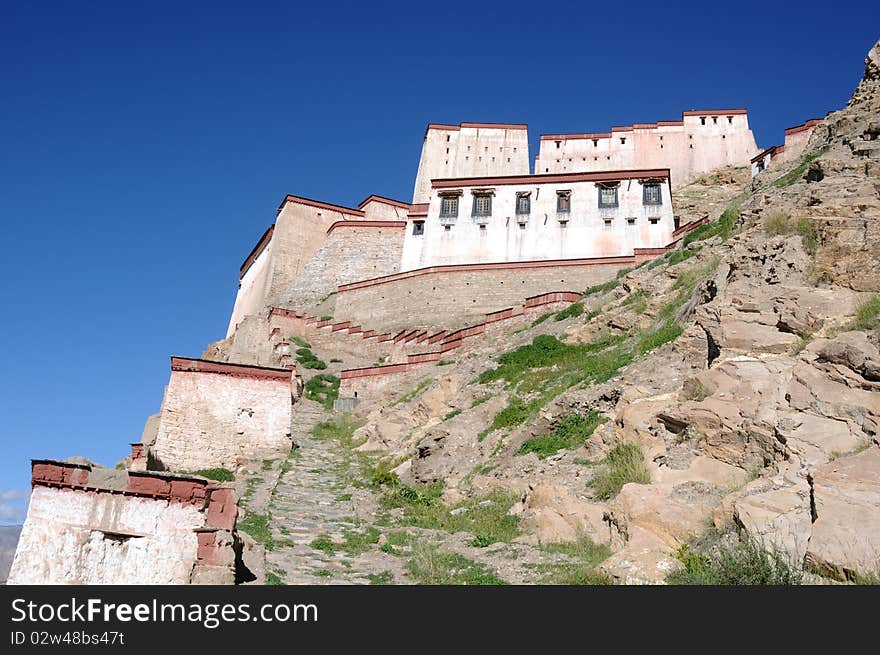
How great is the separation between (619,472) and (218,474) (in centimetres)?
1102

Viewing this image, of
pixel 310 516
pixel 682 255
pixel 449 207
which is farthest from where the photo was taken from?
pixel 449 207

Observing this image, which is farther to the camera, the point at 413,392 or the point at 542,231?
the point at 542,231

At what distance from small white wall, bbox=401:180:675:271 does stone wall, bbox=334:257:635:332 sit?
7.33ft

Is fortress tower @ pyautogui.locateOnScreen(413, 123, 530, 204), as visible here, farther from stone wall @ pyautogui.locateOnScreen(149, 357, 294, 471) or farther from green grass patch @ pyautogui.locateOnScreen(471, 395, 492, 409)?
green grass patch @ pyautogui.locateOnScreen(471, 395, 492, 409)

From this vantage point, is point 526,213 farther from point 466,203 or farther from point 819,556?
point 819,556

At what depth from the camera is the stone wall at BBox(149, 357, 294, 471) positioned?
64.2 feet

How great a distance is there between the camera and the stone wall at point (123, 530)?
9.42 meters

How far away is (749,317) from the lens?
1162 cm

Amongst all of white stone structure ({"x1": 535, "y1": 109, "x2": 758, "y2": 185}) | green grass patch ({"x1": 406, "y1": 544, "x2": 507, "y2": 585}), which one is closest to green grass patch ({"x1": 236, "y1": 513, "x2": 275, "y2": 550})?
Answer: green grass patch ({"x1": 406, "y1": 544, "x2": 507, "y2": 585})

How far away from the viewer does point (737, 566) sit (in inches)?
289

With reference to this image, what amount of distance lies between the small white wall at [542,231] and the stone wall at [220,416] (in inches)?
843

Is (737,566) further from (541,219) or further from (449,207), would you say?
(449,207)

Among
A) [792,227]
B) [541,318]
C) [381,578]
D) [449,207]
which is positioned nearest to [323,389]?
[541,318]
